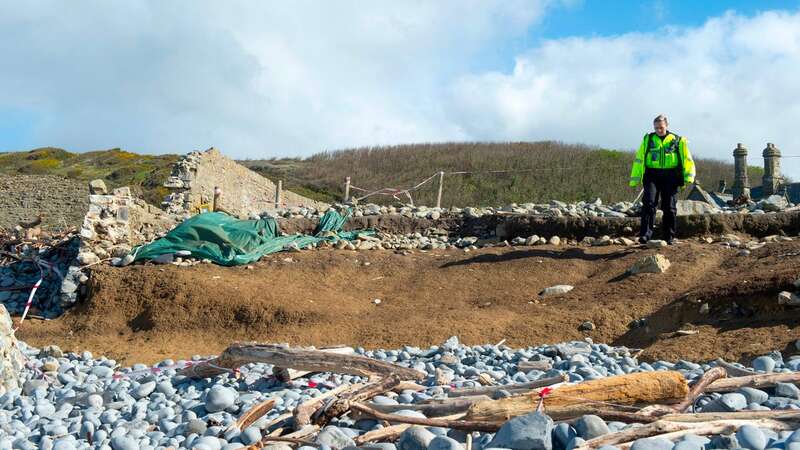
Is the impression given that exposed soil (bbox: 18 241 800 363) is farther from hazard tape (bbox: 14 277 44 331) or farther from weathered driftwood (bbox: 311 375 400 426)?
weathered driftwood (bbox: 311 375 400 426)

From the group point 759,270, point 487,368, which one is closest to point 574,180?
point 759,270

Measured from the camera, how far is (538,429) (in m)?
2.95

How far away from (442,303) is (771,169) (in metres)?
13.0

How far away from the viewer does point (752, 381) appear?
3982 mm

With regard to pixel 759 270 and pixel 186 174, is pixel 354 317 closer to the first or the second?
pixel 759 270

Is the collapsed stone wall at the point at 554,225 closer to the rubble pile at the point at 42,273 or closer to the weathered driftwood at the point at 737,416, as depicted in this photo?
the rubble pile at the point at 42,273

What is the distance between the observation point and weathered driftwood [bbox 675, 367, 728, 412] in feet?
11.7

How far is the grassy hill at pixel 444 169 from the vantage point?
25969mm

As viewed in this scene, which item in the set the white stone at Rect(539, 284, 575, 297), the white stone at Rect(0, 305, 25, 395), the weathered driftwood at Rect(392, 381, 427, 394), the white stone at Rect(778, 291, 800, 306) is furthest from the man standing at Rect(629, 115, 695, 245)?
the white stone at Rect(0, 305, 25, 395)

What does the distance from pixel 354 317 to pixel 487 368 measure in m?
3.30

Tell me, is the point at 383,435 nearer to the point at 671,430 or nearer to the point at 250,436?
the point at 250,436

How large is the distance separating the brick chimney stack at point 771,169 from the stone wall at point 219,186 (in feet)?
36.0

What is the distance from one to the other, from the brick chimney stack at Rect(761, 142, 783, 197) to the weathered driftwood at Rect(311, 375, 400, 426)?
16.9 meters

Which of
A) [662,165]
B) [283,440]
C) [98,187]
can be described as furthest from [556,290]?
[98,187]
